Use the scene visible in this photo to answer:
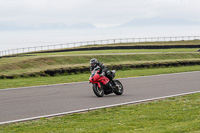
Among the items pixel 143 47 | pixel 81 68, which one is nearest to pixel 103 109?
pixel 81 68

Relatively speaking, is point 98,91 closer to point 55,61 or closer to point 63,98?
point 63,98

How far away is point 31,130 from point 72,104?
4.19 metres

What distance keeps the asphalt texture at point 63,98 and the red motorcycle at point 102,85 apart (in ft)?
0.71

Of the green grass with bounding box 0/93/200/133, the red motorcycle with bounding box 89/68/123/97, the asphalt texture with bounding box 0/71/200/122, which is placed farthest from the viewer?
the red motorcycle with bounding box 89/68/123/97

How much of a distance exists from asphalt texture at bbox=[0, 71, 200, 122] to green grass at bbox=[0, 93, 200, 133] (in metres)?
1.14

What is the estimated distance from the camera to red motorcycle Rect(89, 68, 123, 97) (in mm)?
Answer: 13728

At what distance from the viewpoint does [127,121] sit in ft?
28.3

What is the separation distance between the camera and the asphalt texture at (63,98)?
10953mm

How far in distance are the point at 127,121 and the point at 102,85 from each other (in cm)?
563

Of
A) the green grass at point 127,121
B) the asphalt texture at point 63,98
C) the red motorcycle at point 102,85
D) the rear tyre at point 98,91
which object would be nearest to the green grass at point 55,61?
the asphalt texture at point 63,98

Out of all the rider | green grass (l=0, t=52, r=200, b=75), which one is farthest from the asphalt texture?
green grass (l=0, t=52, r=200, b=75)

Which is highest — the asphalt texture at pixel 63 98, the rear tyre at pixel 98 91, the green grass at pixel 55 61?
the green grass at pixel 55 61

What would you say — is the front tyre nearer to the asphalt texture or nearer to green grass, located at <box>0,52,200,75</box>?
the asphalt texture

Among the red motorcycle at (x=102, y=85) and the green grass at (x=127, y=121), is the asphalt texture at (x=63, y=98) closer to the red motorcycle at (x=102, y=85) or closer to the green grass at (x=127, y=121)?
the red motorcycle at (x=102, y=85)
